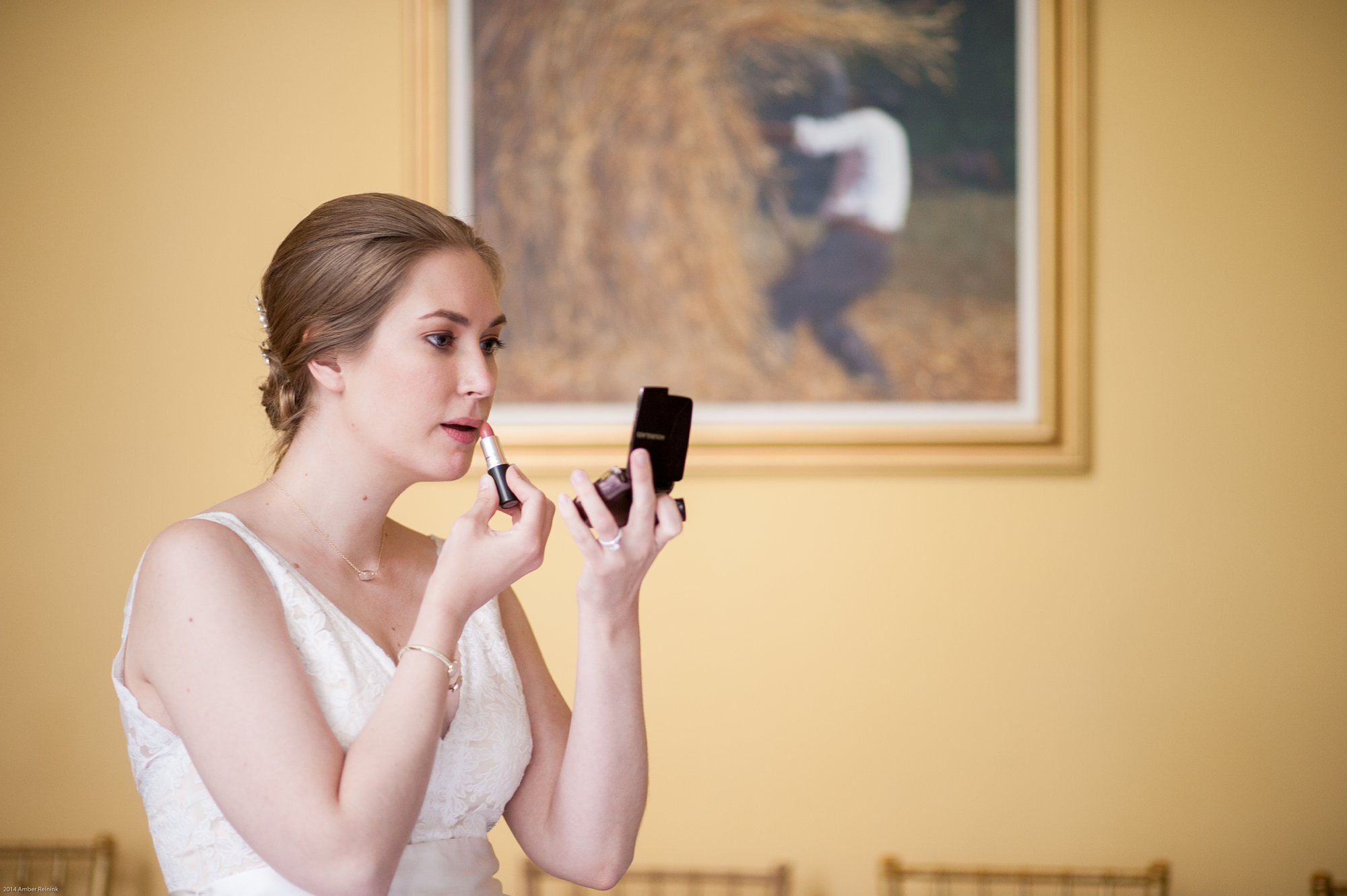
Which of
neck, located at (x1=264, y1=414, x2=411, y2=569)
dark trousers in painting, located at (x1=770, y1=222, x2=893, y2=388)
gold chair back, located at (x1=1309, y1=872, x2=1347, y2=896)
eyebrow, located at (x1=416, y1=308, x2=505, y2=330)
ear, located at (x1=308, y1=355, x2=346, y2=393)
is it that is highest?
dark trousers in painting, located at (x1=770, y1=222, x2=893, y2=388)

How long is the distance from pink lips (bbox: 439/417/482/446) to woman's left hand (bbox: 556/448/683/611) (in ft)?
0.79

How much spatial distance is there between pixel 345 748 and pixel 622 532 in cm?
40

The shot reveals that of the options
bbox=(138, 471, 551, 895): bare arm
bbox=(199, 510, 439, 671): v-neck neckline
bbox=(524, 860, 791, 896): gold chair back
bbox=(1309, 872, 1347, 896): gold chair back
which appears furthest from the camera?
bbox=(524, 860, 791, 896): gold chair back

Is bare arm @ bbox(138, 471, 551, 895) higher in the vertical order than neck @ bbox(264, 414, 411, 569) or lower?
lower

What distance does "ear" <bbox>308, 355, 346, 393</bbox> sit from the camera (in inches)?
55.2

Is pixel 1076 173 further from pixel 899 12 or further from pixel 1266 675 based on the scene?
pixel 1266 675

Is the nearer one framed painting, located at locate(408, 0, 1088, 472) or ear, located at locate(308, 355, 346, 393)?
ear, located at locate(308, 355, 346, 393)

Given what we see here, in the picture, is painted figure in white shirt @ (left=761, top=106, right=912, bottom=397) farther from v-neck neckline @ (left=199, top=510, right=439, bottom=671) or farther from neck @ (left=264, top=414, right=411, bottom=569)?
v-neck neckline @ (left=199, top=510, right=439, bottom=671)

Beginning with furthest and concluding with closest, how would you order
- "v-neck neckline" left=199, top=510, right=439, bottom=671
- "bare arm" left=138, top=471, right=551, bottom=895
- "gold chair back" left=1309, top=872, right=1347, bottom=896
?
"gold chair back" left=1309, top=872, right=1347, bottom=896, "v-neck neckline" left=199, top=510, right=439, bottom=671, "bare arm" left=138, top=471, right=551, bottom=895

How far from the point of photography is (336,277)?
1390 millimetres

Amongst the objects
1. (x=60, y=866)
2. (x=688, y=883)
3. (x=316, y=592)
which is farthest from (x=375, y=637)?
(x=60, y=866)

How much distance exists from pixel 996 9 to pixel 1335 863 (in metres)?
2.00

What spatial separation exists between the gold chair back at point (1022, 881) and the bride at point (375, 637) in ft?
3.89

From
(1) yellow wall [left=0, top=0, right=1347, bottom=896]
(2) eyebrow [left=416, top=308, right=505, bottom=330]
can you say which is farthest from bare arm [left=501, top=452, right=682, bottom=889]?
(1) yellow wall [left=0, top=0, right=1347, bottom=896]
